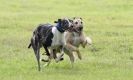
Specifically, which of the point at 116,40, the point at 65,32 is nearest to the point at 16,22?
the point at 116,40

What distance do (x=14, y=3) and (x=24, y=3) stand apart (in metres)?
0.73

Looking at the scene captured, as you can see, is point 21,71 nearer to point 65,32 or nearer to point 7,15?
point 65,32

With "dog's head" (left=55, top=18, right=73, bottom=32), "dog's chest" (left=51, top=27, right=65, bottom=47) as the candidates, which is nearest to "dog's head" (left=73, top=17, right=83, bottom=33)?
"dog's head" (left=55, top=18, right=73, bottom=32)

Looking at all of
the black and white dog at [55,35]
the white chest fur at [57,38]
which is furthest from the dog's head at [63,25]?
the white chest fur at [57,38]

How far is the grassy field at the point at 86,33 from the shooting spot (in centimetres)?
1202

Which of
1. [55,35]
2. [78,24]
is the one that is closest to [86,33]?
[78,24]

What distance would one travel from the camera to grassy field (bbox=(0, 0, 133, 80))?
A: 12023 mm

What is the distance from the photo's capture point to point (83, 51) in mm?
15844

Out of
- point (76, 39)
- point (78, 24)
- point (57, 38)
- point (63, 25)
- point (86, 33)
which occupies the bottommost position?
point (86, 33)

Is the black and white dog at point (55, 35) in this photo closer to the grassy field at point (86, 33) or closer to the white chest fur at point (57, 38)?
the white chest fur at point (57, 38)

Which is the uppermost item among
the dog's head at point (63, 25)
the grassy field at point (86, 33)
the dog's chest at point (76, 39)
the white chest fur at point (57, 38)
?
the dog's head at point (63, 25)

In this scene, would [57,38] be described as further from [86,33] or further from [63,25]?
Result: [86,33]

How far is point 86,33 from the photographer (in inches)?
806

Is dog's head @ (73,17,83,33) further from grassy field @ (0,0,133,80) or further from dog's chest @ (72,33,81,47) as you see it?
grassy field @ (0,0,133,80)
